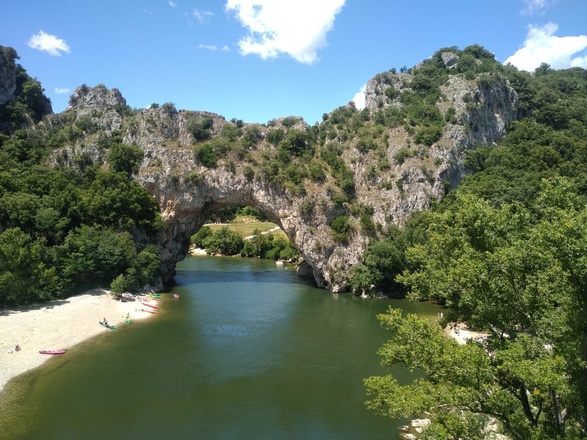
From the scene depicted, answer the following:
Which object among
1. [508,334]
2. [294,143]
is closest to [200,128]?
[294,143]

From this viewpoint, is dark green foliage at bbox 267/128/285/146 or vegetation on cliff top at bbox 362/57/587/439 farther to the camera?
dark green foliage at bbox 267/128/285/146

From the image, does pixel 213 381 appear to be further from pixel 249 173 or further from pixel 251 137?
pixel 251 137

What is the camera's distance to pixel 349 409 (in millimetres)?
24297

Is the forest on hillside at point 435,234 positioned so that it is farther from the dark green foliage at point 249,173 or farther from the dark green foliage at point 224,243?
the dark green foliage at point 224,243

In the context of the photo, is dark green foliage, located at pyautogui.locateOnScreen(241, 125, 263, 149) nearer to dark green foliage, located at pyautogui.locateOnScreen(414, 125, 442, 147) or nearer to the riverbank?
dark green foliage, located at pyautogui.locateOnScreen(414, 125, 442, 147)

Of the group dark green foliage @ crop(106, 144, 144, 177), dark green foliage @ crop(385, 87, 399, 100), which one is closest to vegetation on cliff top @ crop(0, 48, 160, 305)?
dark green foliage @ crop(106, 144, 144, 177)

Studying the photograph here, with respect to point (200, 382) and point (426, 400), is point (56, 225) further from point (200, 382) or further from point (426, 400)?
point (426, 400)

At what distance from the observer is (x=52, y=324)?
36.5m

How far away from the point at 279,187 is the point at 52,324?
1407 inches

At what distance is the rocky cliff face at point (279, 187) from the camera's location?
2418 inches

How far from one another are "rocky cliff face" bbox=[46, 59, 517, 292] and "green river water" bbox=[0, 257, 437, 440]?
1571 centimetres

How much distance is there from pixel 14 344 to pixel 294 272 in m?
51.4

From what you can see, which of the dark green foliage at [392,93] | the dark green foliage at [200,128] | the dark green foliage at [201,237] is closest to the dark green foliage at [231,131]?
the dark green foliage at [200,128]

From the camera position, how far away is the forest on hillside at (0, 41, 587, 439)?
12555mm
